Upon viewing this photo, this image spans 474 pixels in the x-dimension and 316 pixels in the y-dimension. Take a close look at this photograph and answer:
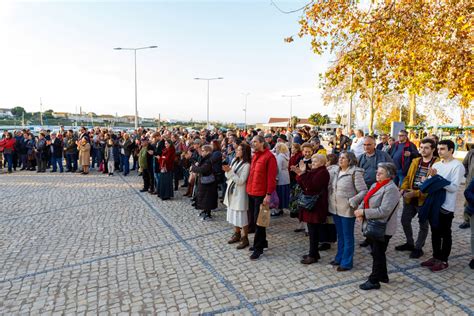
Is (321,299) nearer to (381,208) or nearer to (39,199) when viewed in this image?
(381,208)

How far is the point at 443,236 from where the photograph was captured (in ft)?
15.0

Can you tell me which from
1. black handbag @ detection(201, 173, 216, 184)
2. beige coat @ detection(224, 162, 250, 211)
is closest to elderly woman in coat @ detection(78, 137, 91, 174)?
black handbag @ detection(201, 173, 216, 184)

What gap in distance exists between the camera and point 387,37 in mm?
6734

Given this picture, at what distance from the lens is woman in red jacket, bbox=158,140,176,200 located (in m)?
9.02

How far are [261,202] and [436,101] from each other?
3063 centimetres

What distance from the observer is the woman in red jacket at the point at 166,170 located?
29.6 ft

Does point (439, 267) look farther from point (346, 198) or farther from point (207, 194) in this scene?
point (207, 194)

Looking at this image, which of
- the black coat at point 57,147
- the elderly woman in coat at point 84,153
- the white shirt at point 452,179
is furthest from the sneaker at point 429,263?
the black coat at point 57,147

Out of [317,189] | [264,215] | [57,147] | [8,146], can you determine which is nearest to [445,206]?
[317,189]

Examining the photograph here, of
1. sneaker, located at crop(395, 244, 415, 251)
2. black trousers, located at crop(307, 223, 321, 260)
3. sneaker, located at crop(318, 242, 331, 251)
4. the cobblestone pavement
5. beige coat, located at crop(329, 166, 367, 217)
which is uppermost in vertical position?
beige coat, located at crop(329, 166, 367, 217)

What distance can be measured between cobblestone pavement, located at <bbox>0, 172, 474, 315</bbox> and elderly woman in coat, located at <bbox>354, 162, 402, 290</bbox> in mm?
223

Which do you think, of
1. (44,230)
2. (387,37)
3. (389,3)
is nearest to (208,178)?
(44,230)

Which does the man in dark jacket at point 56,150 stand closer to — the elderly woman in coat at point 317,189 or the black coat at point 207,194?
the black coat at point 207,194

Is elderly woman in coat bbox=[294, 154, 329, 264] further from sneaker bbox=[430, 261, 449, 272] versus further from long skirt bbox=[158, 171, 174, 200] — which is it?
long skirt bbox=[158, 171, 174, 200]
